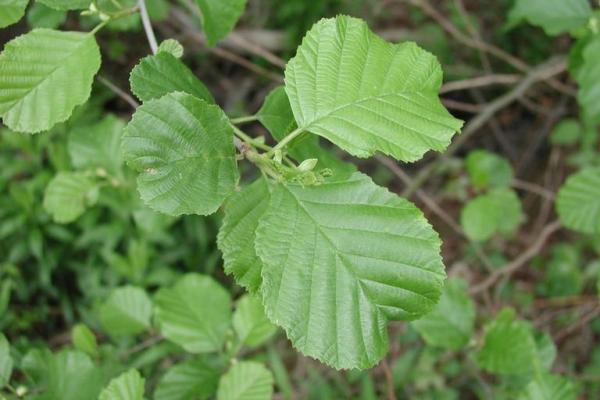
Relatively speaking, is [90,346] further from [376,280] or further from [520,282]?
[520,282]

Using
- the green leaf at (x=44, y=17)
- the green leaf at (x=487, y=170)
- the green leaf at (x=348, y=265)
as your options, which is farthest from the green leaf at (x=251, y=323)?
the green leaf at (x=487, y=170)

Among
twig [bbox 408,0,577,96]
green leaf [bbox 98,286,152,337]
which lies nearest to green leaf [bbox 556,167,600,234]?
twig [bbox 408,0,577,96]

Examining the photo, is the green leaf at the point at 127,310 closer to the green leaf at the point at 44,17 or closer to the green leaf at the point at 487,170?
the green leaf at the point at 44,17

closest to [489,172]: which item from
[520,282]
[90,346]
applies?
[520,282]

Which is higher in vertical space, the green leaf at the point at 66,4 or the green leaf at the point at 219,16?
the green leaf at the point at 66,4

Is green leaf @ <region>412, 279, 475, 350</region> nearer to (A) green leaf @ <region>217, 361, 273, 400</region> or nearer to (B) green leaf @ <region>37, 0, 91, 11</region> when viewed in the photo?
(A) green leaf @ <region>217, 361, 273, 400</region>
